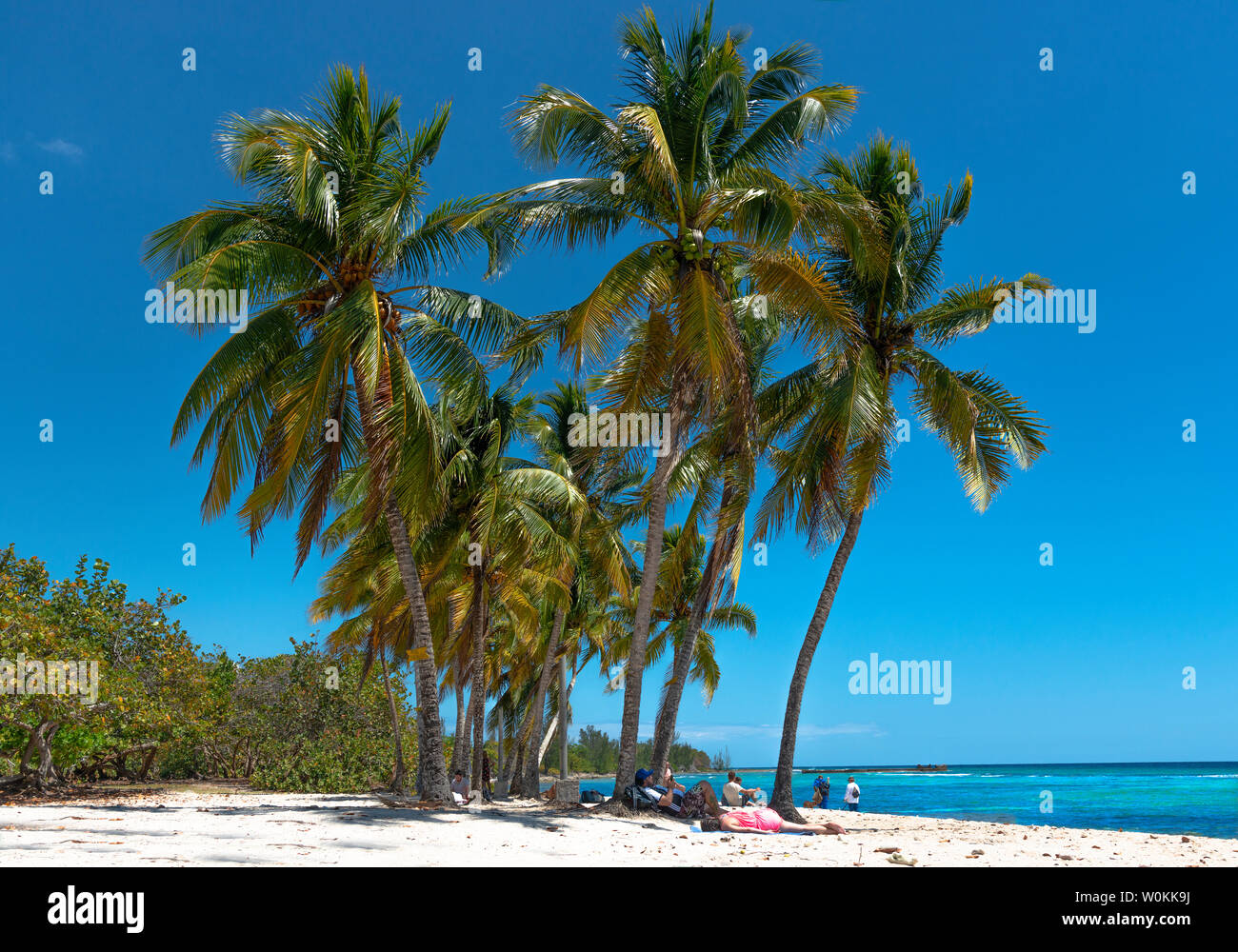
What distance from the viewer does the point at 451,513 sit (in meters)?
19.4

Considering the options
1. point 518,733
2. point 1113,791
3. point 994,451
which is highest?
point 994,451

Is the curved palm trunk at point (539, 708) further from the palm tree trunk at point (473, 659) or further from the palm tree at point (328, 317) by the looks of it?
the palm tree at point (328, 317)

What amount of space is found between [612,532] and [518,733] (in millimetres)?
20653

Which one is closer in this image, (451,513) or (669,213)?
(669,213)

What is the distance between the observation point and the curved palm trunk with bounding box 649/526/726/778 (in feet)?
64.1

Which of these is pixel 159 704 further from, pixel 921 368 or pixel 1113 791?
pixel 1113 791

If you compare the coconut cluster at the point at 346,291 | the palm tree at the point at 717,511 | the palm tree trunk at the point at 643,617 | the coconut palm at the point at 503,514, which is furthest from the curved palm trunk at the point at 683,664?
the coconut cluster at the point at 346,291

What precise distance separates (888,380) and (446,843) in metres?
11.7

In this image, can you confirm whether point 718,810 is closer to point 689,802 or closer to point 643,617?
point 689,802

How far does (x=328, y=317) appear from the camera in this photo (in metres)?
14.0

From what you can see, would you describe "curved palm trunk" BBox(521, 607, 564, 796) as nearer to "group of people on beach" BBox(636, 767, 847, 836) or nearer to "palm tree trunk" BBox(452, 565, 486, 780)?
"palm tree trunk" BBox(452, 565, 486, 780)

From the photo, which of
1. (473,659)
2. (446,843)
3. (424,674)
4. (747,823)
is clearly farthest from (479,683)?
(446,843)

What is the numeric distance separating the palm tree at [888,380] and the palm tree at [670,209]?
6.24 ft
